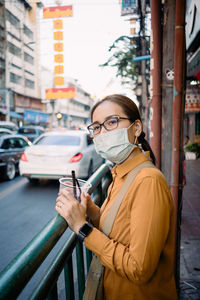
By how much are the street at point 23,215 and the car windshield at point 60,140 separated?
4.40 feet

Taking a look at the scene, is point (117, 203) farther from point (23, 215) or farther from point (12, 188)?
point (12, 188)

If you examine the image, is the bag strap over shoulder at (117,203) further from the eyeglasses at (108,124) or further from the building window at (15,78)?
the building window at (15,78)

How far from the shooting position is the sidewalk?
8.43 ft

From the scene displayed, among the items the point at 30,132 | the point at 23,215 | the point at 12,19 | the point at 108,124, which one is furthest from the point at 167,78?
the point at 12,19

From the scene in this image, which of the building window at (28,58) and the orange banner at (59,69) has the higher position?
the building window at (28,58)

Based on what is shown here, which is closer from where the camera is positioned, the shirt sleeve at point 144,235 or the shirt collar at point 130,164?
the shirt sleeve at point 144,235

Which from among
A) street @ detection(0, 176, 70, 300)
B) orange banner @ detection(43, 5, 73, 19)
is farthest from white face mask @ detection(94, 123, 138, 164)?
orange banner @ detection(43, 5, 73, 19)

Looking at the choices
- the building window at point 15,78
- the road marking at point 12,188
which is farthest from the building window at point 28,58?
the road marking at point 12,188

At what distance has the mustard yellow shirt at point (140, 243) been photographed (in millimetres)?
967

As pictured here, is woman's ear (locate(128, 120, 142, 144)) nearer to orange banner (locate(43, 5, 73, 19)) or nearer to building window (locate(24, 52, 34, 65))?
orange banner (locate(43, 5, 73, 19))

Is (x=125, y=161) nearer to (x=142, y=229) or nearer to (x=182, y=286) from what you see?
(x=142, y=229)

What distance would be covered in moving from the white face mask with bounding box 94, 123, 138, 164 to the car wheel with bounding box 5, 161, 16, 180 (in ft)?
24.3

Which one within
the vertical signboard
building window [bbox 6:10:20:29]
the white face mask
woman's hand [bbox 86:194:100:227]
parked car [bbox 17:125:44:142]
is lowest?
woman's hand [bbox 86:194:100:227]

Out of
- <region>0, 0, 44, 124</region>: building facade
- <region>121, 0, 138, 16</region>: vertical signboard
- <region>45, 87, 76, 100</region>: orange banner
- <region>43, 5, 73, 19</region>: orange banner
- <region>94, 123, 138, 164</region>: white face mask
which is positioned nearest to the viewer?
<region>94, 123, 138, 164</region>: white face mask
